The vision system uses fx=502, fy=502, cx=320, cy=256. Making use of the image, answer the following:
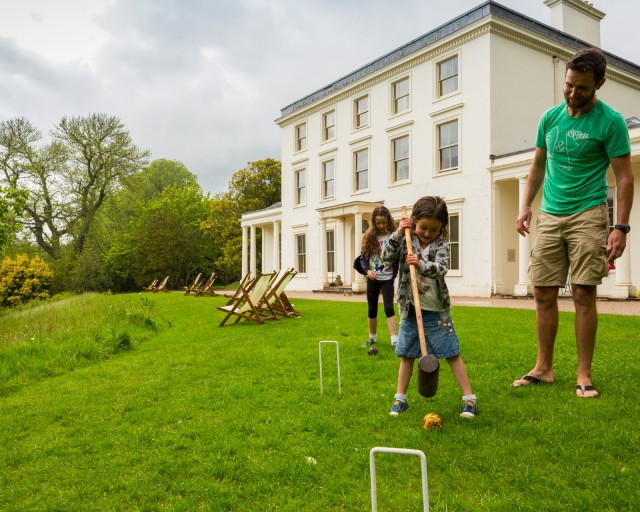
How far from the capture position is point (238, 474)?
2.96 meters

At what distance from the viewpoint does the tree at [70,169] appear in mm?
36812

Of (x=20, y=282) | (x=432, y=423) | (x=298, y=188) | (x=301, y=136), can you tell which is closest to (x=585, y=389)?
(x=432, y=423)

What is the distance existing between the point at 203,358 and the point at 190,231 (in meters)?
33.7

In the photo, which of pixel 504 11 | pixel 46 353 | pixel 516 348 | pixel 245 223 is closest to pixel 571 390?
pixel 516 348

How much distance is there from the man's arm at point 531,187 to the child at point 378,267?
6.56 ft

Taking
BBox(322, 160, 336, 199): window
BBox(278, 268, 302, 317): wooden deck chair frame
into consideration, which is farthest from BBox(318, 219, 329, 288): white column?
BBox(278, 268, 302, 317): wooden deck chair frame

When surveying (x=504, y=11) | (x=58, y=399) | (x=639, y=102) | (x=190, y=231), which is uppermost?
(x=504, y=11)

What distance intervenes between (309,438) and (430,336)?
117 centimetres

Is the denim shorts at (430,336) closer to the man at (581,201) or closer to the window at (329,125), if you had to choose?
the man at (581,201)

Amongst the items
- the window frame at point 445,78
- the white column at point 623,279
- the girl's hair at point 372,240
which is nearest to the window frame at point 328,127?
the window frame at point 445,78

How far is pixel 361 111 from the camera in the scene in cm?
2345

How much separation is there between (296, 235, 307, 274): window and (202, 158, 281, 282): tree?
1154 centimetres

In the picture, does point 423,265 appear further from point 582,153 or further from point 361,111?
point 361,111

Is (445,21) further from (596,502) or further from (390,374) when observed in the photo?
(596,502)
